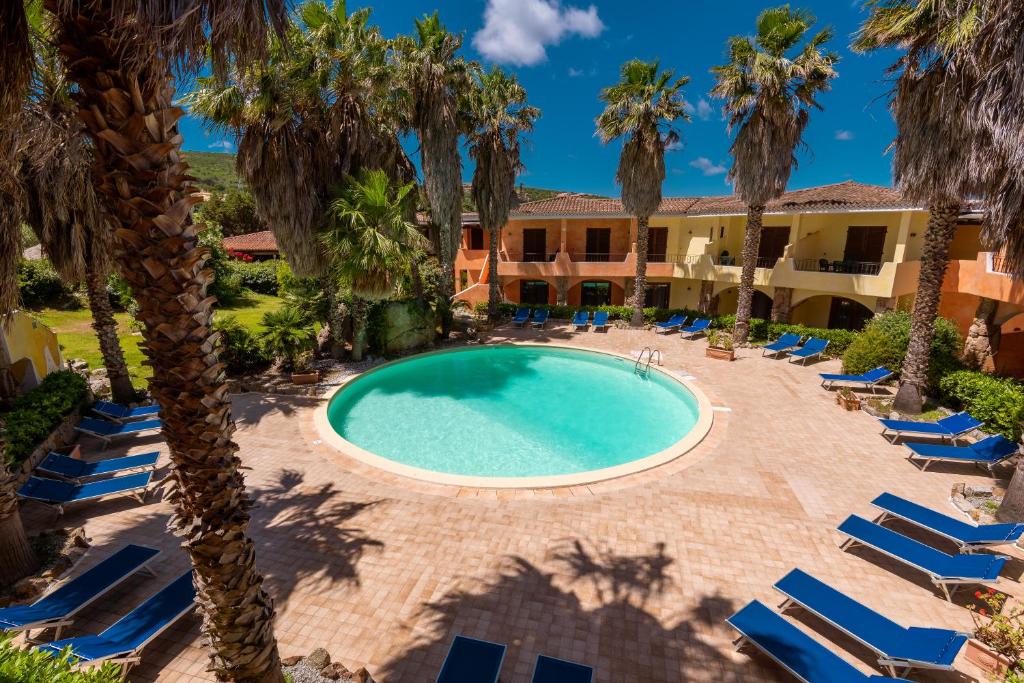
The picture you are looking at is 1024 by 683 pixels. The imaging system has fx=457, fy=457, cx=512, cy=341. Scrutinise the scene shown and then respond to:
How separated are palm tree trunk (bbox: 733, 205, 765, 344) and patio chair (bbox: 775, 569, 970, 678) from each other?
54.3 ft

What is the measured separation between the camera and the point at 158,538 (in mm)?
8250

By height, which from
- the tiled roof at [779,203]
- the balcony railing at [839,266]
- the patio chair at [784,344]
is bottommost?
the patio chair at [784,344]

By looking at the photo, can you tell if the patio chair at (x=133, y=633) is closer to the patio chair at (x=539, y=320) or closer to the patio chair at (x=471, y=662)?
the patio chair at (x=471, y=662)

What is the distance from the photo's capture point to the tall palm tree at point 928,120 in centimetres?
1016

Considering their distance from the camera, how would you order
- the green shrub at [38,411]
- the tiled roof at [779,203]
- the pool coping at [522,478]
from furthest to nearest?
1. the tiled roof at [779,203]
2. the pool coping at [522,478]
3. the green shrub at [38,411]

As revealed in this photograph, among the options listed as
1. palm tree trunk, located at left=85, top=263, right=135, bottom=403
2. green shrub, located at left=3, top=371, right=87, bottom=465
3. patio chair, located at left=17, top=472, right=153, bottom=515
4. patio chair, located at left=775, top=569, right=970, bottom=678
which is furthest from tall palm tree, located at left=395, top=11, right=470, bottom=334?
patio chair, located at left=775, top=569, right=970, bottom=678

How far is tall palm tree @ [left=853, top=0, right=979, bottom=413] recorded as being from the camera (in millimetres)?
10164

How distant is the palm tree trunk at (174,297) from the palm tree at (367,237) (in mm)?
12170

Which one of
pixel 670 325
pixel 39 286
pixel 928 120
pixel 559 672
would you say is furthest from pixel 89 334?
pixel 928 120

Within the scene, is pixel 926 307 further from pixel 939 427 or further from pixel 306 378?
pixel 306 378

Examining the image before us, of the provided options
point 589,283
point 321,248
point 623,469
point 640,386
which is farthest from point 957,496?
point 589,283

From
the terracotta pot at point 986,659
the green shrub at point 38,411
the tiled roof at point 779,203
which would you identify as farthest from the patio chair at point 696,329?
the green shrub at point 38,411

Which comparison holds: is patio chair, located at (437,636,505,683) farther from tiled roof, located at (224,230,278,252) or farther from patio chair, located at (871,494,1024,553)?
tiled roof, located at (224,230,278,252)

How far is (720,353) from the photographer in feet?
64.1
